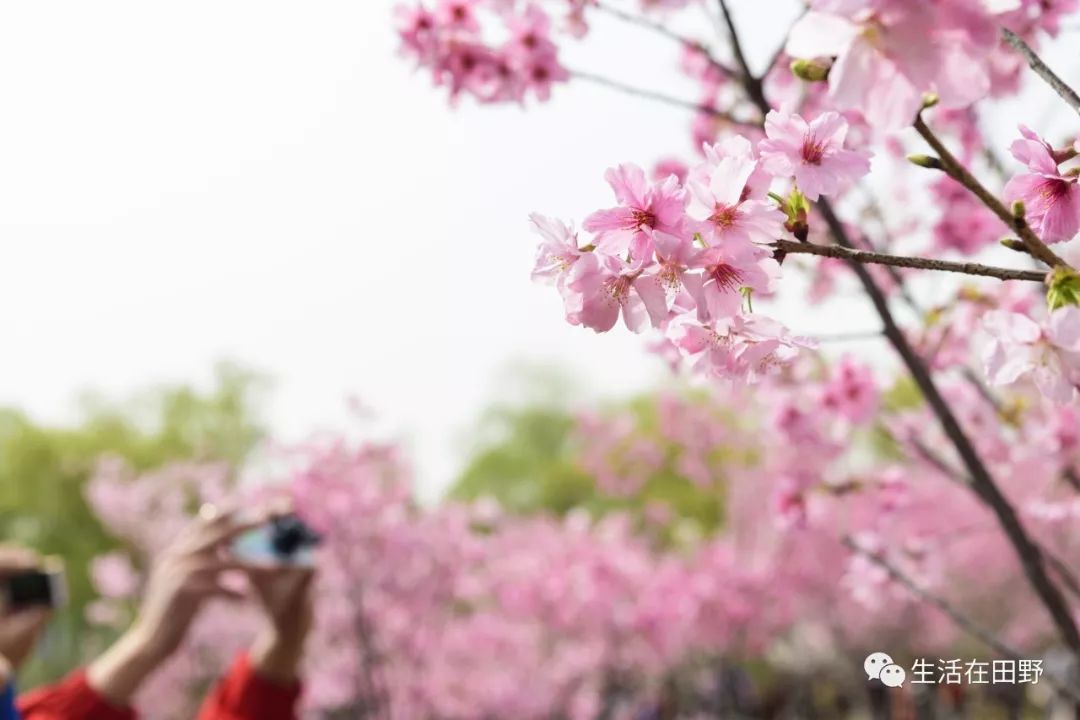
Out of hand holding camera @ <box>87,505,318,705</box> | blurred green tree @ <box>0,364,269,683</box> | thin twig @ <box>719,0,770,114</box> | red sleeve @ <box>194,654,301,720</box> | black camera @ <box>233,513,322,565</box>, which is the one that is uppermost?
blurred green tree @ <box>0,364,269,683</box>

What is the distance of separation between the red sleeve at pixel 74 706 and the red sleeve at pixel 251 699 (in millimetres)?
333

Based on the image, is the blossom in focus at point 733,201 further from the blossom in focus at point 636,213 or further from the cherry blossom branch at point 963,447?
the cherry blossom branch at point 963,447

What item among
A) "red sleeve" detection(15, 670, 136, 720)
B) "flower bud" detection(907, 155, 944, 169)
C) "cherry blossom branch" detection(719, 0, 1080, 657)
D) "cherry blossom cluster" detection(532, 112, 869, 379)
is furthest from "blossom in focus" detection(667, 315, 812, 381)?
"red sleeve" detection(15, 670, 136, 720)

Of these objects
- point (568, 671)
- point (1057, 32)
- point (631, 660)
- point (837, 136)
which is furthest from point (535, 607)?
point (837, 136)

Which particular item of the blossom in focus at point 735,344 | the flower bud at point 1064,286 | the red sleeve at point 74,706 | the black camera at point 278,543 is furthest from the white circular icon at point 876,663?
the red sleeve at point 74,706

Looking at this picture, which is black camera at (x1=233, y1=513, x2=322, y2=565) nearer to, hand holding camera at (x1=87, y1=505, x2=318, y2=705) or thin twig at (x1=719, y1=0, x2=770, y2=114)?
hand holding camera at (x1=87, y1=505, x2=318, y2=705)

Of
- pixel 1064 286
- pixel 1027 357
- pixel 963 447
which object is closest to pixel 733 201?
pixel 1064 286

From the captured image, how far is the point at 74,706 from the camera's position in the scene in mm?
2869

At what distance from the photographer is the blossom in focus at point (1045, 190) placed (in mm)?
1209

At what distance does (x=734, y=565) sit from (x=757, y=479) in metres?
1.54

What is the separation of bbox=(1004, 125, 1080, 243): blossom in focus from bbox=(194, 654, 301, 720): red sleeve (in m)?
2.81

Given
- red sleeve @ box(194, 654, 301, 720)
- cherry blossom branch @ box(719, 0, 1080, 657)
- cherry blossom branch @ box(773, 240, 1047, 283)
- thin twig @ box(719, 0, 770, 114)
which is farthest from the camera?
red sleeve @ box(194, 654, 301, 720)

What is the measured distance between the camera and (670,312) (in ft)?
4.06

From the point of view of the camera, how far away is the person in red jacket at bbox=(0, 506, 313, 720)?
9.56 feet
